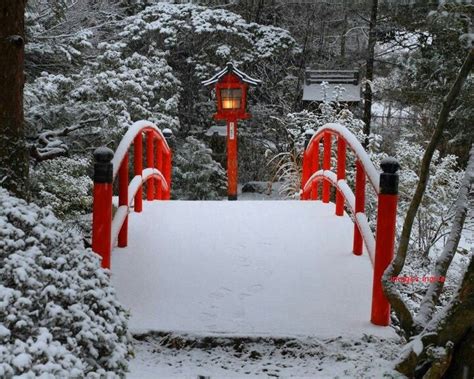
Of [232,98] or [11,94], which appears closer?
[11,94]

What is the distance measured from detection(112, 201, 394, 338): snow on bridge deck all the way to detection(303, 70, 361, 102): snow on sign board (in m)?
8.55

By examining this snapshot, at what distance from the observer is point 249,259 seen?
157 inches

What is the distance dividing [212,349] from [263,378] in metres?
0.37

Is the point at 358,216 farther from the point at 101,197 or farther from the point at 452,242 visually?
the point at 101,197

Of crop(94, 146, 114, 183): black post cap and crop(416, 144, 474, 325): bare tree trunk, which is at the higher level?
crop(94, 146, 114, 183): black post cap

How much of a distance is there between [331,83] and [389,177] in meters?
11.7

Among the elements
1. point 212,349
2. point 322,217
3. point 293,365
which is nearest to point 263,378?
point 293,365

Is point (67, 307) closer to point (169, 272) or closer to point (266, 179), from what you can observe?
point (169, 272)

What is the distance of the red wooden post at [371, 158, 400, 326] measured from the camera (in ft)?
9.48

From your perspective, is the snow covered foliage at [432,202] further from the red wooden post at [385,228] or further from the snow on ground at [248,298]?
the red wooden post at [385,228]

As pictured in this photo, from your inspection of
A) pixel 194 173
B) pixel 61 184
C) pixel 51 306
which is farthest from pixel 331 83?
pixel 51 306

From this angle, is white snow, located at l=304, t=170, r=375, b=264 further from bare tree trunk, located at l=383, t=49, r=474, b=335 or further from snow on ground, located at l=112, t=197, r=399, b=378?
bare tree trunk, located at l=383, t=49, r=474, b=335

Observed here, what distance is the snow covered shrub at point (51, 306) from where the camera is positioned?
4.72 ft

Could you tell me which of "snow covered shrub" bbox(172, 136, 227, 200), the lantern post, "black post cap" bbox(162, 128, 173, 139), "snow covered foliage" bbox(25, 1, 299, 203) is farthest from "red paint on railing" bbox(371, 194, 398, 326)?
"snow covered shrub" bbox(172, 136, 227, 200)
